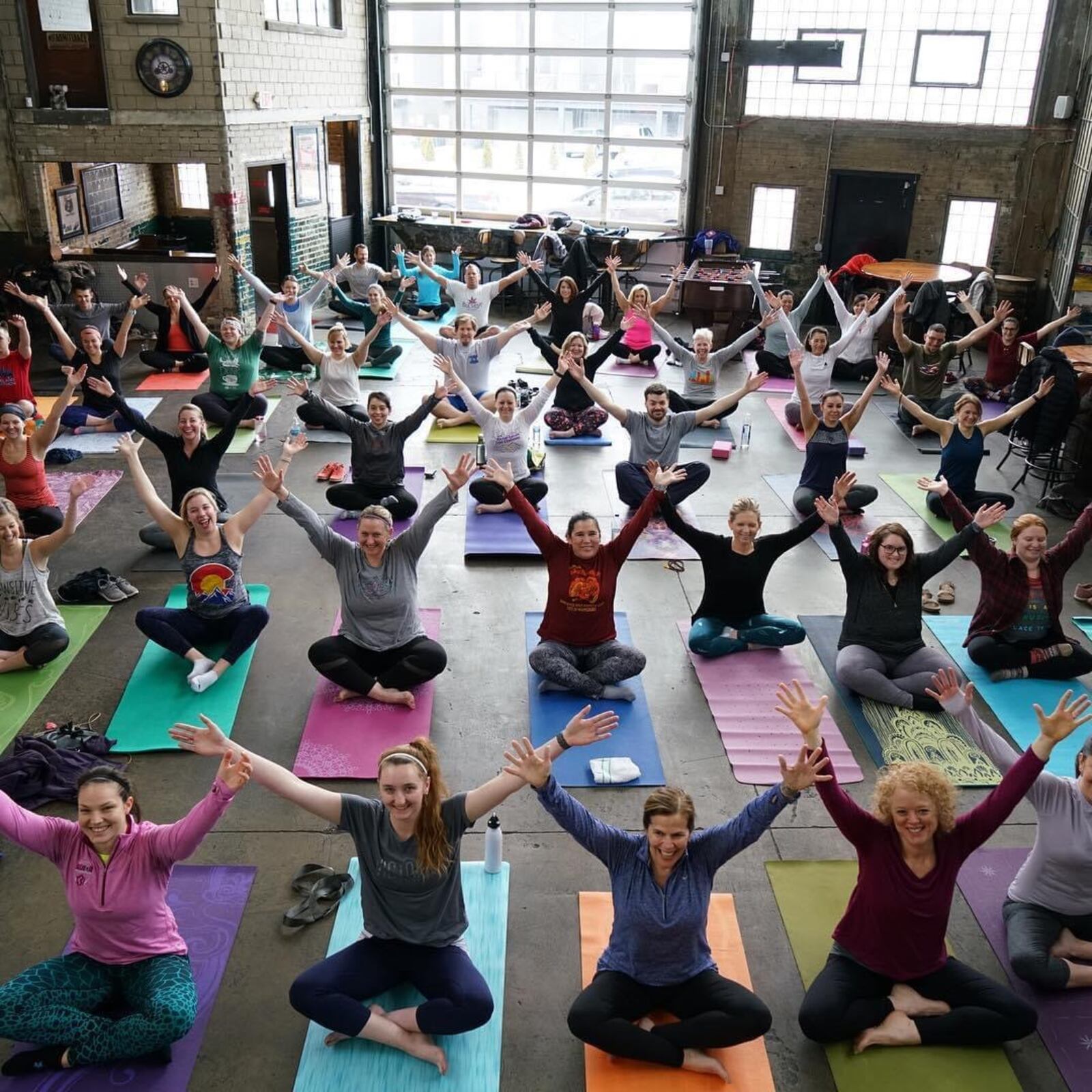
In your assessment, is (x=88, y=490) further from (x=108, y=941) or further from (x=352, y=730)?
(x=108, y=941)

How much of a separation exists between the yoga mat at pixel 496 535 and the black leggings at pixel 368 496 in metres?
0.48

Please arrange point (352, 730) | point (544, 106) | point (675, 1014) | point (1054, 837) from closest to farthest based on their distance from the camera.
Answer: point (675, 1014), point (1054, 837), point (352, 730), point (544, 106)

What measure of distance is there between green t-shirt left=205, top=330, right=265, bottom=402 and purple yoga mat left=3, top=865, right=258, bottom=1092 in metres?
5.95

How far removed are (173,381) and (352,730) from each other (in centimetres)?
729

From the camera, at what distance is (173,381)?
1141cm

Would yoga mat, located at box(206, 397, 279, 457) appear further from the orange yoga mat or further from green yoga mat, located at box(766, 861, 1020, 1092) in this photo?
green yoga mat, located at box(766, 861, 1020, 1092)

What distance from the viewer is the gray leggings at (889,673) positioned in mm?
5652

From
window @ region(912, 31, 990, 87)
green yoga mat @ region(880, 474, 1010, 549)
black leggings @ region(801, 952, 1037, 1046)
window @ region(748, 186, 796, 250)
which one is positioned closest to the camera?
black leggings @ region(801, 952, 1037, 1046)

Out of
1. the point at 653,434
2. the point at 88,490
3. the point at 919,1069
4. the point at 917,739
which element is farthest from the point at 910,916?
the point at 88,490

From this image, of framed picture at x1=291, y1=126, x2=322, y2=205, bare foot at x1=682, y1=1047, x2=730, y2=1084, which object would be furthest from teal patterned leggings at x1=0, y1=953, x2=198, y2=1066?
framed picture at x1=291, y1=126, x2=322, y2=205

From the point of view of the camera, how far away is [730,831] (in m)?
3.56

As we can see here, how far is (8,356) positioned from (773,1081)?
27.1ft

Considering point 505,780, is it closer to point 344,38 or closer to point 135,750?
point 135,750

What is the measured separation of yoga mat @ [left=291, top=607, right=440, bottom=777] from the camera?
5141mm
